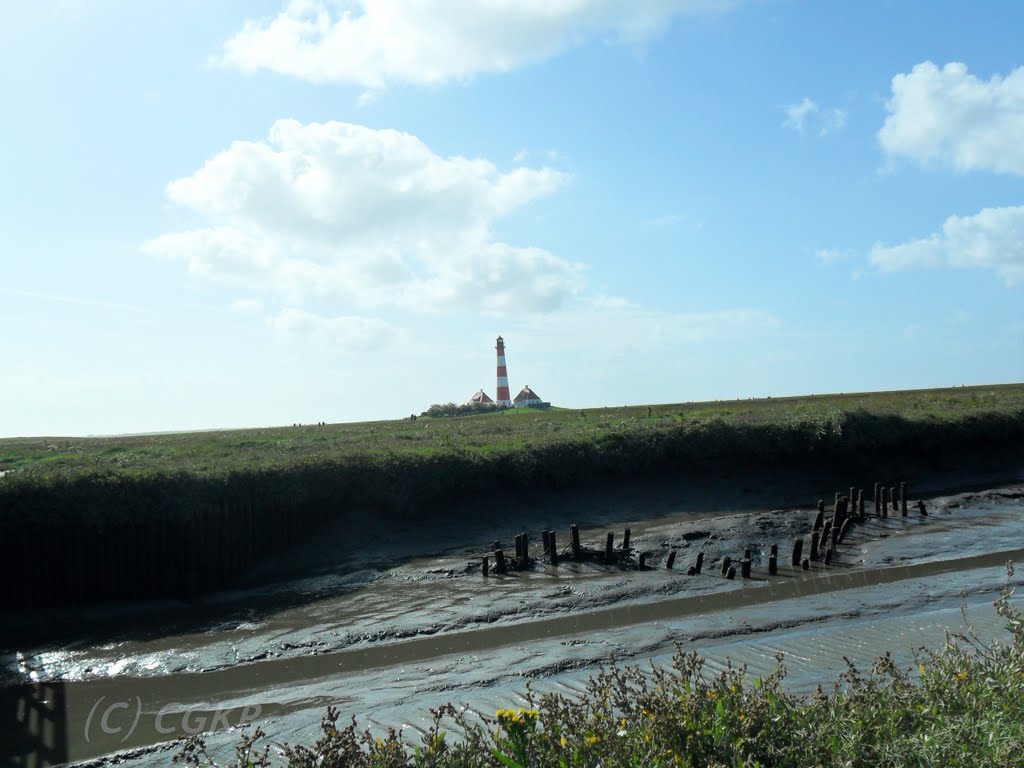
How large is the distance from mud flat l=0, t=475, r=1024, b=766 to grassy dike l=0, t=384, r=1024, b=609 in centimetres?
99

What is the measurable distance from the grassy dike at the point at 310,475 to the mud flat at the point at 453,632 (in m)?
0.99

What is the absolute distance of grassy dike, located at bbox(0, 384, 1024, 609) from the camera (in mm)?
14406

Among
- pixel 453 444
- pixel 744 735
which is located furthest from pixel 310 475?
pixel 744 735

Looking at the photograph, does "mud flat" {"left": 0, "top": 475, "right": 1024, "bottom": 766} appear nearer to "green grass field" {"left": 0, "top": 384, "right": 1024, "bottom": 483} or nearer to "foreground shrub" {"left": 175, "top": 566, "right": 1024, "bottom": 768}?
"green grass field" {"left": 0, "top": 384, "right": 1024, "bottom": 483}

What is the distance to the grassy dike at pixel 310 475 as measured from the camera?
14.4 meters

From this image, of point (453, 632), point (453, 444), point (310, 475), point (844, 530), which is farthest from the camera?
point (453, 444)

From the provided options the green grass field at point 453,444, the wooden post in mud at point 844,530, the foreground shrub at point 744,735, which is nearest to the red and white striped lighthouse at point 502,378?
the green grass field at point 453,444

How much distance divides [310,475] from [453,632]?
691 centimetres

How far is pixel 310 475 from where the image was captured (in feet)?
59.3

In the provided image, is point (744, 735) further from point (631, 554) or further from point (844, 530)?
point (844, 530)

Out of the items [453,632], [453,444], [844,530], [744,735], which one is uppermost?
[453,444]

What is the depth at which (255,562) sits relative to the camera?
1636cm

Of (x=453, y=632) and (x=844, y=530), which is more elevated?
(x=844, y=530)

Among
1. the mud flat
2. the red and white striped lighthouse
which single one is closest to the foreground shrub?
the mud flat
